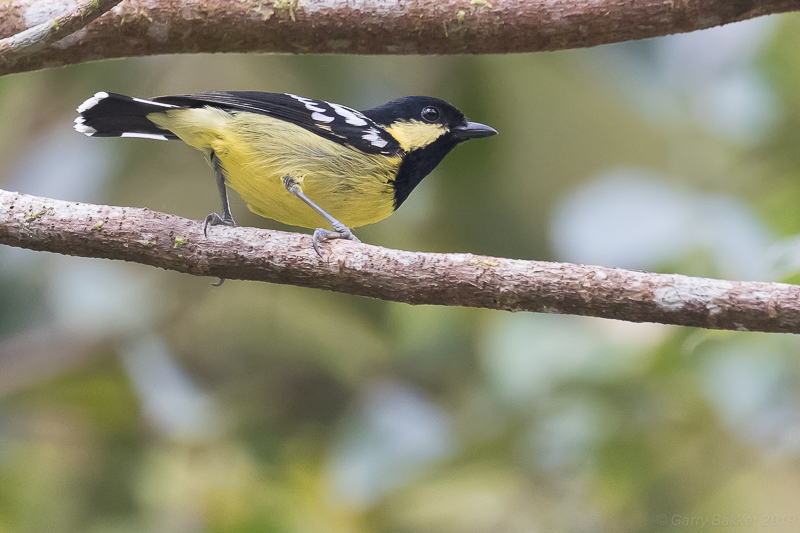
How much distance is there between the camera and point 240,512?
11.0 feet

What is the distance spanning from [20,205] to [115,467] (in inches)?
79.3

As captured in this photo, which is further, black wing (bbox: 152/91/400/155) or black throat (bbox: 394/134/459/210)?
black throat (bbox: 394/134/459/210)

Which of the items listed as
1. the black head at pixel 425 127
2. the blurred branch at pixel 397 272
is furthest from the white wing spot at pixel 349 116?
the blurred branch at pixel 397 272

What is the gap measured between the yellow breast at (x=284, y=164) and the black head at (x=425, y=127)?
216 mm

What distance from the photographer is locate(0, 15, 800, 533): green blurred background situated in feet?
10.5

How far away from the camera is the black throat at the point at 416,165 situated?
279 cm

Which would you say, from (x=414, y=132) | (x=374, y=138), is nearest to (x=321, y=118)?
(x=374, y=138)

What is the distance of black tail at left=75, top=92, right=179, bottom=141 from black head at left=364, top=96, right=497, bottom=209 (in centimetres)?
85

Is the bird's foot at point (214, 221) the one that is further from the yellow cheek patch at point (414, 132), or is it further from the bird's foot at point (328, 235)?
the yellow cheek patch at point (414, 132)

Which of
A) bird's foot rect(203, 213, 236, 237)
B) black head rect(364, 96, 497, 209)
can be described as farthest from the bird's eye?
bird's foot rect(203, 213, 236, 237)

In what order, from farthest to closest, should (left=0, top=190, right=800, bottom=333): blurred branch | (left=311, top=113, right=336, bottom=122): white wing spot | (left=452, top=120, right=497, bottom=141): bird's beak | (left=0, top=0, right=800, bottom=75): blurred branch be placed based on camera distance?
(left=452, top=120, right=497, bottom=141): bird's beak → (left=311, top=113, right=336, bottom=122): white wing spot → (left=0, top=0, right=800, bottom=75): blurred branch → (left=0, top=190, right=800, bottom=333): blurred branch

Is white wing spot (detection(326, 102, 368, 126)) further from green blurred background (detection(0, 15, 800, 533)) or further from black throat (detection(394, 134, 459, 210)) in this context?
green blurred background (detection(0, 15, 800, 533))

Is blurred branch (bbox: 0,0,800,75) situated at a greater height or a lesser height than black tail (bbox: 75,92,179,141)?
greater

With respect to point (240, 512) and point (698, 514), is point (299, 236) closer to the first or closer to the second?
point (240, 512)
